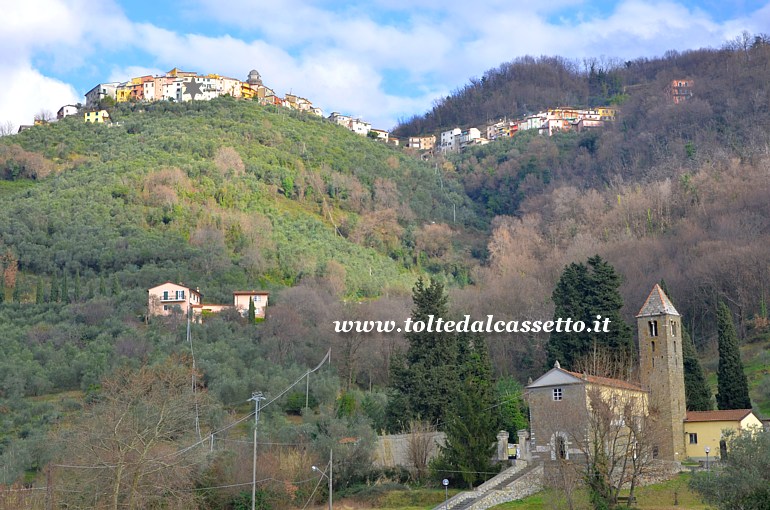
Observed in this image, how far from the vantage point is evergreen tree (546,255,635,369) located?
47.6 metres

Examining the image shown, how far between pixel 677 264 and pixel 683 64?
79627 mm

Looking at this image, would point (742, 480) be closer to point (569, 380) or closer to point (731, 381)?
point (569, 380)

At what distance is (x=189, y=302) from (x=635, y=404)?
38.9 meters

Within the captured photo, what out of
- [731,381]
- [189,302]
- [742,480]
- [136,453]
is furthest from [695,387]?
[189,302]

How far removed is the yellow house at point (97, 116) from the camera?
121125mm

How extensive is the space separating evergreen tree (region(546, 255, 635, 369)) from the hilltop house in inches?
1092

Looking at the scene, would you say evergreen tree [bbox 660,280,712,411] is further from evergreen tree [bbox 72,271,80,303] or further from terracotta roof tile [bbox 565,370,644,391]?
evergreen tree [bbox 72,271,80,303]

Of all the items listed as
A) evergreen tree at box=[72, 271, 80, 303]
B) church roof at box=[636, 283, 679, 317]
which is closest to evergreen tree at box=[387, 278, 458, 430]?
church roof at box=[636, 283, 679, 317]

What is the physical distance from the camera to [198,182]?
92.8m

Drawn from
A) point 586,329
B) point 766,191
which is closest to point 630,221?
point 766,191

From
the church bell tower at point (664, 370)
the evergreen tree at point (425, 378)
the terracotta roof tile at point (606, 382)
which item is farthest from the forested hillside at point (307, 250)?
the church bell tower at point (664, 370)

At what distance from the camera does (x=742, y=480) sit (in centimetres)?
3091

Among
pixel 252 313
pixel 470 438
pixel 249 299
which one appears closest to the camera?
pixel 470 438

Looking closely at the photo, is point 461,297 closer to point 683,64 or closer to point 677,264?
point 677,264
